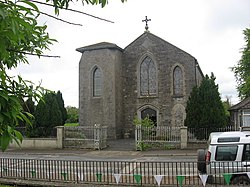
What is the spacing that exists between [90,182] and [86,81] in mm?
23752

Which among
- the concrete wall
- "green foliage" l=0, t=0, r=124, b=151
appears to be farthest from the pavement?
"green foliage" l=0, t=0, r=124, b=151

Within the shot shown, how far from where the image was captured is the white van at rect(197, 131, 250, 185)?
30.5ft

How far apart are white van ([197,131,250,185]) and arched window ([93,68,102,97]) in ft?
76.5

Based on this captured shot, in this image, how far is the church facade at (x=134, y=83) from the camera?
31672 mm

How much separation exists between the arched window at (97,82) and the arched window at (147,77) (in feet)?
14.3

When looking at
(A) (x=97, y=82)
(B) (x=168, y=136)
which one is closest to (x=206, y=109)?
(B) (x=168, y=136)

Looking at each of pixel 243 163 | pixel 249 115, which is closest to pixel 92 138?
pixel 249 115

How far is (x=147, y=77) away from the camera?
33.3 meters

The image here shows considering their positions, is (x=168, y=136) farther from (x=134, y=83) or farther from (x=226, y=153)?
(x=226, y=153)

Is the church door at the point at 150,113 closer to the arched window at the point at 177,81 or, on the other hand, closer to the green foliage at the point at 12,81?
the arched window at the point at 177,81

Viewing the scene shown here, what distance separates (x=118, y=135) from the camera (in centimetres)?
3222

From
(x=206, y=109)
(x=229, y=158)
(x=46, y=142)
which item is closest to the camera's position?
(x=229, y=158)

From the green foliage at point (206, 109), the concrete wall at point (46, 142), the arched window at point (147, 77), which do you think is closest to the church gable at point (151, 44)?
the arched window at point (147, 77)

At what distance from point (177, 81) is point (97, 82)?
27.3 feet
